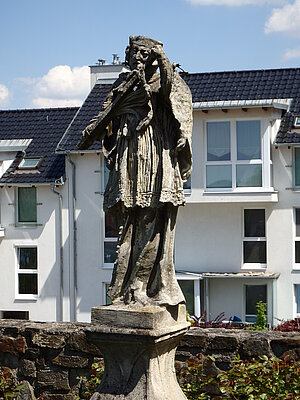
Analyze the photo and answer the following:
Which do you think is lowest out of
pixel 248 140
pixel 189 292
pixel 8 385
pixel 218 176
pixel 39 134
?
pixel 189 292

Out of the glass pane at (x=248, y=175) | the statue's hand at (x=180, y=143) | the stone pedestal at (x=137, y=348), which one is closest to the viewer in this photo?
the stone pedestal at (x=137, y=348)

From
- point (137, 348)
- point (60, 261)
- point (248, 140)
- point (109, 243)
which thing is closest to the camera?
point (137, 348)

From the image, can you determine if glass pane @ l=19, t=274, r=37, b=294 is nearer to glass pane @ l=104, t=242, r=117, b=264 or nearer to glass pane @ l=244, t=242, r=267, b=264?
glass pane @ l=104, t=242, r=117, b=264

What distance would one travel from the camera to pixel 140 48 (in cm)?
774

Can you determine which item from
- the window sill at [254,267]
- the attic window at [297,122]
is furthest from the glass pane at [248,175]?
the window sill at [254,267]

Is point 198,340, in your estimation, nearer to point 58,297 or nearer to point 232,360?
point 232,360

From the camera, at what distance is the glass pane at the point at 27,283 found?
106 ft

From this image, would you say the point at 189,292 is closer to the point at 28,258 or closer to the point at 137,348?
the point at 28,258

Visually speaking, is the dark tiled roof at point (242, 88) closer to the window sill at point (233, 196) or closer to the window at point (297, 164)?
the window at point (297, 164)

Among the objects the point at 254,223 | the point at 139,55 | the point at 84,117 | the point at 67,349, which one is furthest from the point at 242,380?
the point at 84,117

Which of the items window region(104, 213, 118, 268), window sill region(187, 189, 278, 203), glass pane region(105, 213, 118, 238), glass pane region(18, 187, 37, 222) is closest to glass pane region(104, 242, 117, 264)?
window region(104, 213, 118, 268)

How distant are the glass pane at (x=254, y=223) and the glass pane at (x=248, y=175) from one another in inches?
46.4

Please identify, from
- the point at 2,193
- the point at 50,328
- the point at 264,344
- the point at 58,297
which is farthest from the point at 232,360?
the point at 2,193

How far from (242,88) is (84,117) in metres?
5.70
